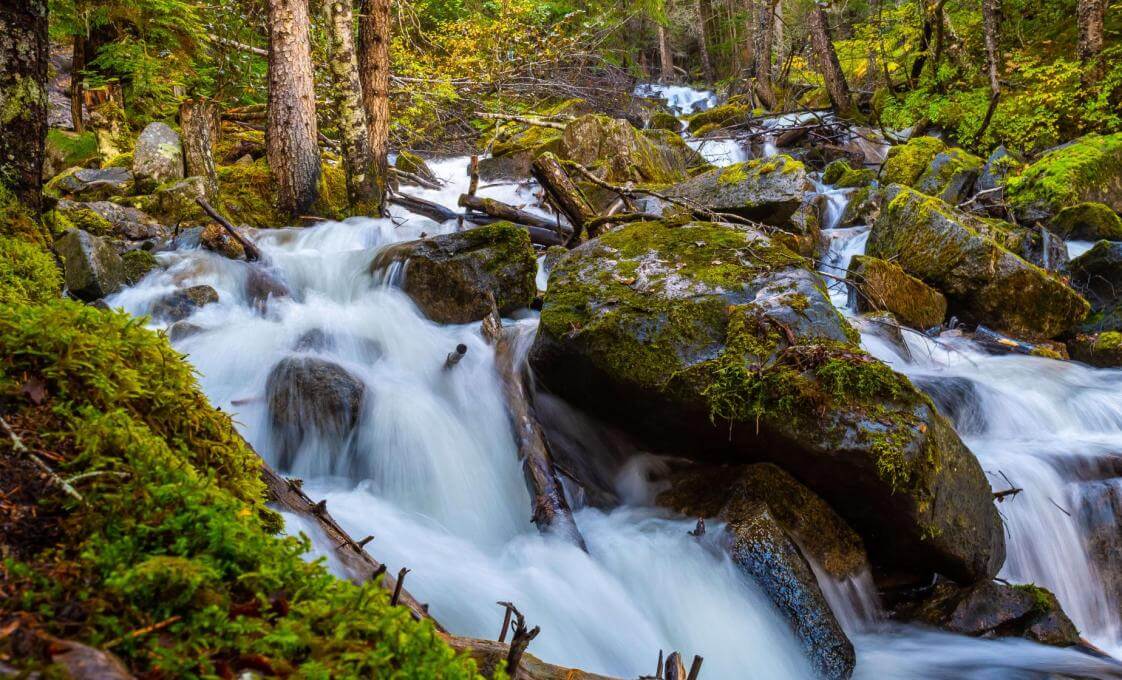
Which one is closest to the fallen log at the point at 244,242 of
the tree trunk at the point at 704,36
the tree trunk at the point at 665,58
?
the tree trunk at the point at 665,58

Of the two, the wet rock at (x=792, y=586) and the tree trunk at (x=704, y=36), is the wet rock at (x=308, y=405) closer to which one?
the wet rock at (x=792, y=586)

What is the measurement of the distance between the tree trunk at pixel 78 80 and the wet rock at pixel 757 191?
10.7m

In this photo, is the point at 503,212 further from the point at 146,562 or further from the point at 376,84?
the point at 146,562

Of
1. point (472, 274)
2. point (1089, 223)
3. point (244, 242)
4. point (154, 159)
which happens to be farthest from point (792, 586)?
point (1089, 223)

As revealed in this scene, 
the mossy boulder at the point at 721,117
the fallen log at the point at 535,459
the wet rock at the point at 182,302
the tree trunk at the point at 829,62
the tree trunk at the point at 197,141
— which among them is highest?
the tree trunk at the point at 829,62

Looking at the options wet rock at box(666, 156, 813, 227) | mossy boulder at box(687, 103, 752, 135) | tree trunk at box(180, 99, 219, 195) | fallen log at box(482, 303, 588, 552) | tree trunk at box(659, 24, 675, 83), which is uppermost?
tree trunk at box(659, 24, 675, 83)

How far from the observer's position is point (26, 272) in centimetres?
269

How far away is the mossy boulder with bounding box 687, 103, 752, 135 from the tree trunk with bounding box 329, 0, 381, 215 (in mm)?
12100

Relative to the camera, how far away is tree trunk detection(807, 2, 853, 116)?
16906 millimetres

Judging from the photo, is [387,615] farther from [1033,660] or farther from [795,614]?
[1033,660]

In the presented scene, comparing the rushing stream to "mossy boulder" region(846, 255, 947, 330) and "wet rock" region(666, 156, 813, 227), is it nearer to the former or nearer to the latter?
"mossy boulder" region(846, 255, 947, 330)

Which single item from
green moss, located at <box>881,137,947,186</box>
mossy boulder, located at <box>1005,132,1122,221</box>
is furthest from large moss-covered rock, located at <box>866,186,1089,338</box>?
green moss, located at <box>881,137,947,186</box>

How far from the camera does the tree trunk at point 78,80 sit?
1156 centimetres

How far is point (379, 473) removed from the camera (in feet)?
15.4
